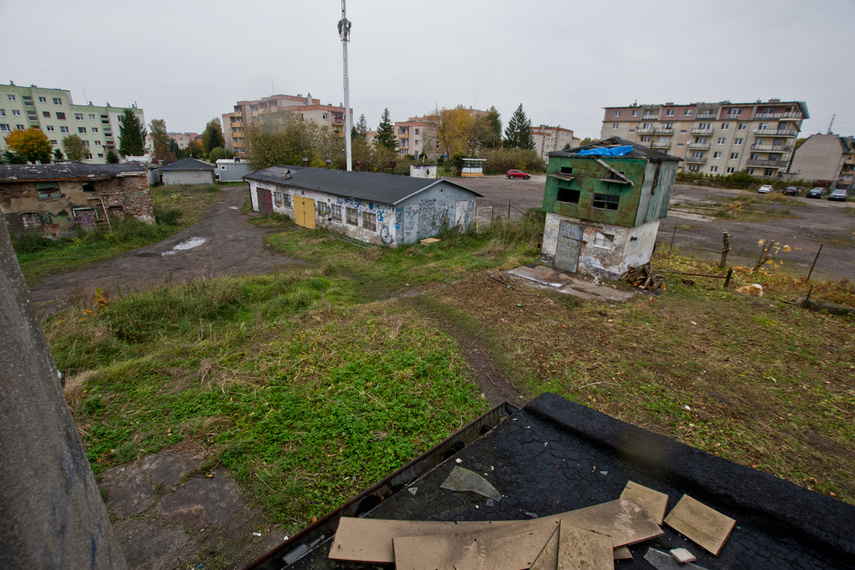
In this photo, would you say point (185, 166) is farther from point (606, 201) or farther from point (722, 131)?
point (722, 131)

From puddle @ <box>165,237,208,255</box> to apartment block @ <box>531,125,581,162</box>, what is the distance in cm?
7284

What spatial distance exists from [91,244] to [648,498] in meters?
22.7

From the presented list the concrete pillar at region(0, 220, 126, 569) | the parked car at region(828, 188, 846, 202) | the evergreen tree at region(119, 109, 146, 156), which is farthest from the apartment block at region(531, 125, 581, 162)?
the concrete pillar at region(0, 220, 126, 569)

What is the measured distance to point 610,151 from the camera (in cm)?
1220

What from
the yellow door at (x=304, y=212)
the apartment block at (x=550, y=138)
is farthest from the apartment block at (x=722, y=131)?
the yellow door at (x=304, y=212)

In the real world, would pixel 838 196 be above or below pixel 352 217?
above

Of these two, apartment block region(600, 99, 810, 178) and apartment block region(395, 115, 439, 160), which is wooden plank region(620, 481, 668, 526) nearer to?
apartment block region(600, 99, 810, 178)

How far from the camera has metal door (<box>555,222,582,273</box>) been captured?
13.7m

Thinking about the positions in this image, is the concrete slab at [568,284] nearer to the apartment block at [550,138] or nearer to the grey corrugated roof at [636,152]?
the grey corrugated roof at [636,152]

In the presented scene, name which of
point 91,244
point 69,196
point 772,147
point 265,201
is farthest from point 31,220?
point 772,147

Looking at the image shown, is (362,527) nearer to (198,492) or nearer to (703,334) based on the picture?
(198,492)

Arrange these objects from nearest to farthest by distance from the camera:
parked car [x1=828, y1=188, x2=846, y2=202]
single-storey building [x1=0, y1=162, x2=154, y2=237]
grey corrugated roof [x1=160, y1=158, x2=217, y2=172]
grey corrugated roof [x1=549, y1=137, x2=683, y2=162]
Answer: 1. grey corrugated roof [x1=549, y1=137, x2=683, y2=162]
2. single-storey building [x1=0, y1=162, x2=154, y2=237]
3. grey corrugated roof [x1=160, y1=158, x2=217, y2=172]
4. parked car [x1=828, y1=188, x2=846, y2=202]

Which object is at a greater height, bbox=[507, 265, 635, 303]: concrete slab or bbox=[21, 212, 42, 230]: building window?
bbox=[21, 212, 42, 230]: building window

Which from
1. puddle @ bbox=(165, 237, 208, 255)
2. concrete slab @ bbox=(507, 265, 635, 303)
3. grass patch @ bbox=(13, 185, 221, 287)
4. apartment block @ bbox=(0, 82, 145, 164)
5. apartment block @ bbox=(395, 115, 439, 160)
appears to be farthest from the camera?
apartment block @ bbox=(395, 115, 439, 160)
